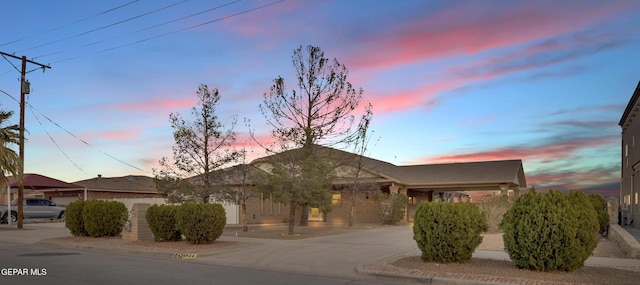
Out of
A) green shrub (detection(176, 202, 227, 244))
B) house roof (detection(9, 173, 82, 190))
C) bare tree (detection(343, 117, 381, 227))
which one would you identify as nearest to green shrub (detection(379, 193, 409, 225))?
bare tree (detection(343, 117, 381, 227))

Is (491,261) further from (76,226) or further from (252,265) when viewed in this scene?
(76,226)

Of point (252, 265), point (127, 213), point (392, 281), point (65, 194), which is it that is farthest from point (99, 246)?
point (65, 194)

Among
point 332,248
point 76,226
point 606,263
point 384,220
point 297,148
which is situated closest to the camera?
point 606,263

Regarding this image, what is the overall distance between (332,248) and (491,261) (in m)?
5.75

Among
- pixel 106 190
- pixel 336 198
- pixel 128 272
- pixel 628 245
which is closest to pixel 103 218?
pixel 128 272

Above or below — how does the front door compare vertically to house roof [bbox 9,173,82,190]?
below

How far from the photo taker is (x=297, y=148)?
89.8 feet

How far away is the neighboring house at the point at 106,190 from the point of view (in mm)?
44344

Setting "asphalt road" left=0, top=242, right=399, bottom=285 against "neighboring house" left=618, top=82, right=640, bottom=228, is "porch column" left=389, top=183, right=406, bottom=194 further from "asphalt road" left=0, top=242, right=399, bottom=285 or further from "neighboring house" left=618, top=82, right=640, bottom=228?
"asphalt road" left=0, top=242, right=399, bottom=285

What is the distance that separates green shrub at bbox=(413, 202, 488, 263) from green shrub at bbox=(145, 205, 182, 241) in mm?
9632

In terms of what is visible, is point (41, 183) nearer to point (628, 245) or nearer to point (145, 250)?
point (145, 250)

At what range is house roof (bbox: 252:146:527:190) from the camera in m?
34.2

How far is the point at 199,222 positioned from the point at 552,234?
11102mm

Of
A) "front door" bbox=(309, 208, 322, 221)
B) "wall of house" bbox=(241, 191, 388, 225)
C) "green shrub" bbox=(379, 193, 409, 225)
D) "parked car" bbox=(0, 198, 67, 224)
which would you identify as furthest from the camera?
"front door" bbox=(309, 208, 322, 221)
